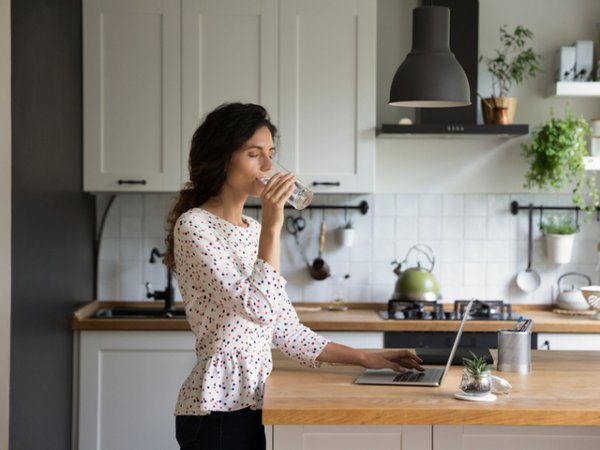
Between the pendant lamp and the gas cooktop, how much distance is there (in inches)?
59.7

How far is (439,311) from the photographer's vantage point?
4.36m

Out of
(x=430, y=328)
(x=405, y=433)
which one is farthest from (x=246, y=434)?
(x=430, y=328)

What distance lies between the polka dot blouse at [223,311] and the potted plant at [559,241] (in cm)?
265

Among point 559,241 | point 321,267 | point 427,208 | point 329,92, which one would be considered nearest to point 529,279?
point 559,241

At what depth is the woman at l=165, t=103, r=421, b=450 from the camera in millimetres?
2248

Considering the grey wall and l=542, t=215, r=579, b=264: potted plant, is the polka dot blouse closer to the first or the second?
the grey wall

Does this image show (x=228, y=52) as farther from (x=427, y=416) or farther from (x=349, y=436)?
(x=427, y=416)

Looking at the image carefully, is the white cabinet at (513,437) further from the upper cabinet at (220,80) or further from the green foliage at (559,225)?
the green foliage at (559,225)

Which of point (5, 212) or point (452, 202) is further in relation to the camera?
point (452, 202)

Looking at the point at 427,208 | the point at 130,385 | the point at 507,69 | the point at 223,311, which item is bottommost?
the point at 130,385

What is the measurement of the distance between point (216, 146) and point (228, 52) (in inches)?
Result: 79.7

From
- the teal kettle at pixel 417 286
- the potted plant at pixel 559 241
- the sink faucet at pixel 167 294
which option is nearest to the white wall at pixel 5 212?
the sink faucet at pixel 167 294

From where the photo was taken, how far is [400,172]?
4.80 m

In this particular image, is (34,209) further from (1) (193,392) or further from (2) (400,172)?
(2) (400,172)
